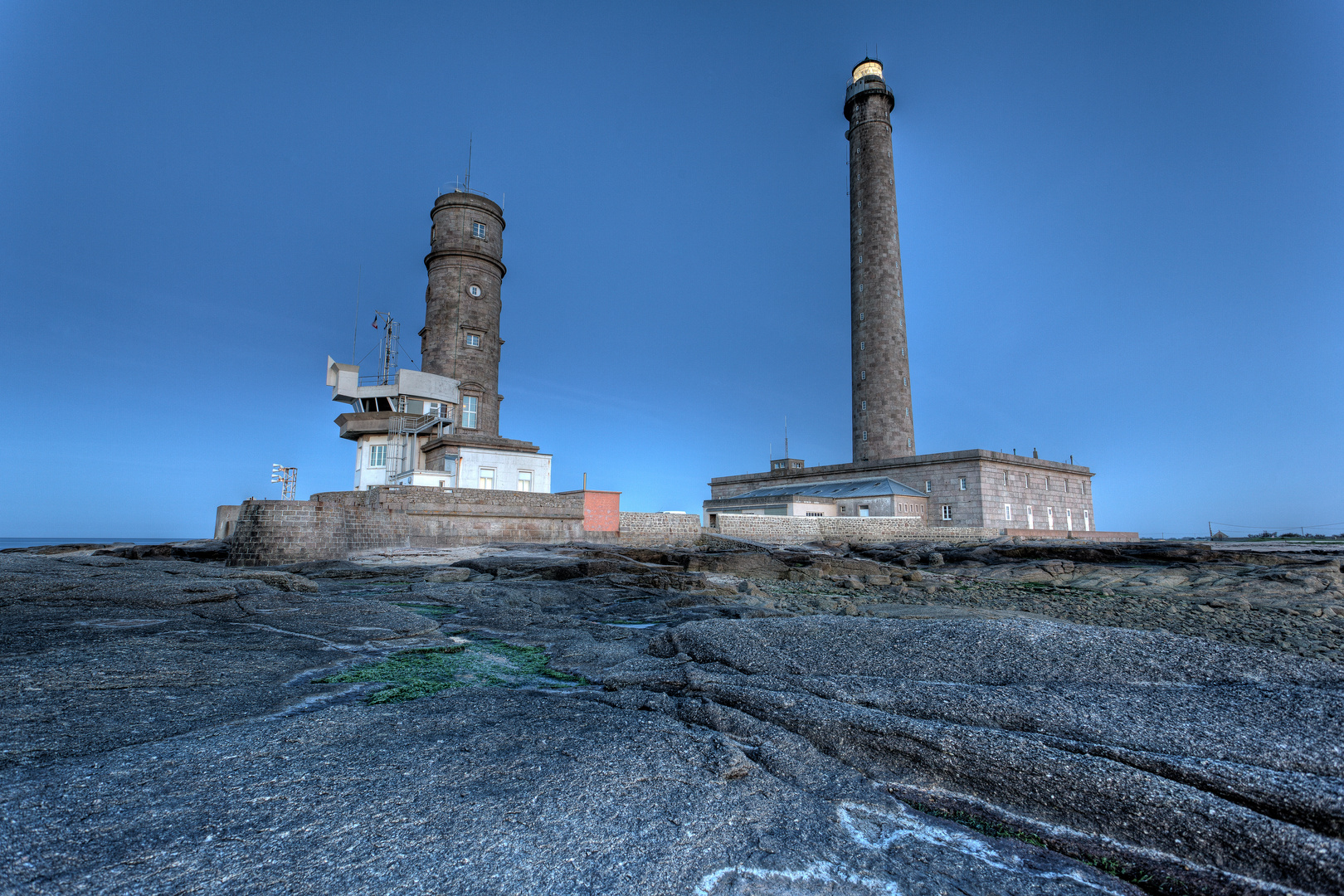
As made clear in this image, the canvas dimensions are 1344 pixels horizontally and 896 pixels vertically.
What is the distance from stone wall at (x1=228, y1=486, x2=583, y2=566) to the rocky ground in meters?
12.3

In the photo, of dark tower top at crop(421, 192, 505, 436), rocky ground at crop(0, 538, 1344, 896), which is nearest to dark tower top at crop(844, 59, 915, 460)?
dark tower top at crop(421, 192, 505, 436)

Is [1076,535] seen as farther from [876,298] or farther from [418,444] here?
[418,444]

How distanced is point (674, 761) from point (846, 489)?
33360 millimetres

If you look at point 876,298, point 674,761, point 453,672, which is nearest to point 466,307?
point 876,298

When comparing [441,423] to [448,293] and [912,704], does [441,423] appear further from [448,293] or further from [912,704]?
[912,704]

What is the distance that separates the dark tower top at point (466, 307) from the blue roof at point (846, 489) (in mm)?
16429

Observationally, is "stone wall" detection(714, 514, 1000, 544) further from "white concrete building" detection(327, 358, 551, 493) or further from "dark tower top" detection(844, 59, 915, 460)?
"white concrete building" detection(327, 358, 551, 493)

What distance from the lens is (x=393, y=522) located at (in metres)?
21.1

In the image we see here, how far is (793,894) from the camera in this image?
7.05 ft

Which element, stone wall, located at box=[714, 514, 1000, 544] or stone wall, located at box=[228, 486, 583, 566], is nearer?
stone wall, located at box=[228, 486, 583, 566]

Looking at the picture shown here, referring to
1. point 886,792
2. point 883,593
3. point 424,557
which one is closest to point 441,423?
point 424,557

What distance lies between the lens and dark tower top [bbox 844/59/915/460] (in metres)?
37.3

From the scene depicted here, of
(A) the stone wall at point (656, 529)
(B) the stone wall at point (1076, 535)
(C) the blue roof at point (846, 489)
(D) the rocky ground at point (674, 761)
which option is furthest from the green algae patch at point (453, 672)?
(B) the stone wall at point (1076, 535)

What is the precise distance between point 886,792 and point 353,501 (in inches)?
900
